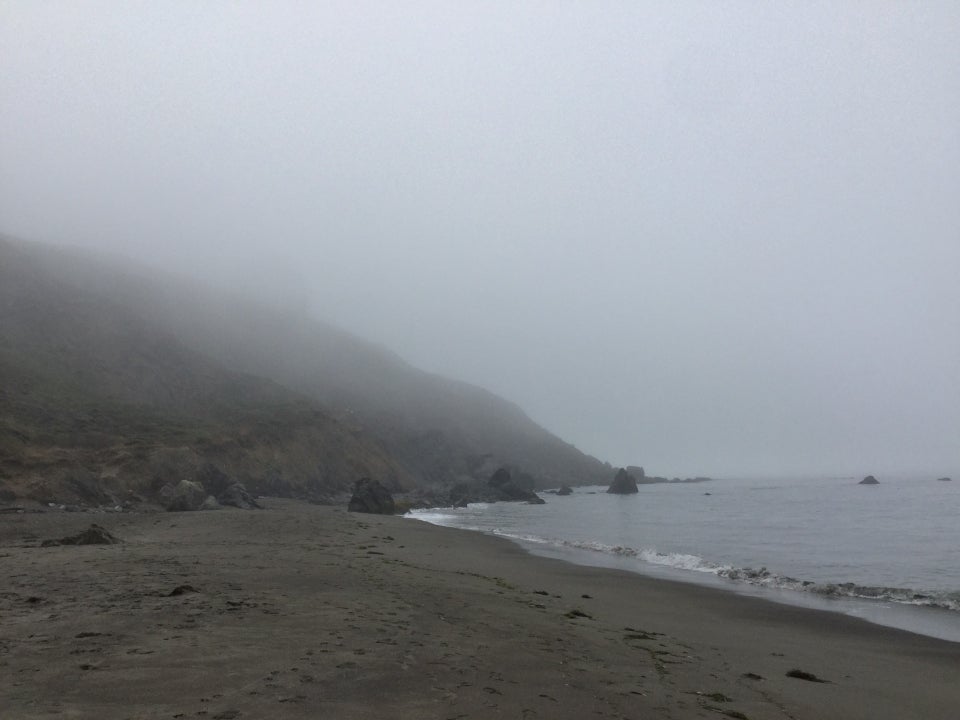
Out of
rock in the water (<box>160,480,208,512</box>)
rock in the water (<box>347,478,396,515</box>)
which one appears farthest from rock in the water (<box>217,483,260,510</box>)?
rock in the water (<box>347,478,396,515</box>)

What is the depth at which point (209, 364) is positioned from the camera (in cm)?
9238

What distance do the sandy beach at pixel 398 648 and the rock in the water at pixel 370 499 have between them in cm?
3803

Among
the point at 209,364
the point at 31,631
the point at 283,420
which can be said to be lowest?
the point at 31,631

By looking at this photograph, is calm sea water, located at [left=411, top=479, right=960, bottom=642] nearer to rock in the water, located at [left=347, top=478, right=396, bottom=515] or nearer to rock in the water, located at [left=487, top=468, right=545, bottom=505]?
rock in the water, located at [left=347, top=478, right=396, bottom=515]

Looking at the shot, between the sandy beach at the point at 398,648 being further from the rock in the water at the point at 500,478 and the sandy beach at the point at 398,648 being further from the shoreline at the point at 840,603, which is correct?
the rock in the water at the point at 500,478

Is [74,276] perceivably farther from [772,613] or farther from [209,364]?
[772,613]

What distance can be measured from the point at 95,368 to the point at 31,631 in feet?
249

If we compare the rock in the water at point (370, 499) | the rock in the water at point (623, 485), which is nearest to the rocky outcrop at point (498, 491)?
the rock in the water at point (623, 485)

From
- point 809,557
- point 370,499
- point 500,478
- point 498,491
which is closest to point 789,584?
point 809,557

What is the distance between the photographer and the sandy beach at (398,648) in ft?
18.8

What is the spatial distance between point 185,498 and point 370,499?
18106mm

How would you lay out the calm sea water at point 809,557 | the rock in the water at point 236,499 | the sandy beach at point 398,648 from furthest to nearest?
the rock in the water at point 236,499, the calm sea water at point 809,557, the sandy beach at point 398,648

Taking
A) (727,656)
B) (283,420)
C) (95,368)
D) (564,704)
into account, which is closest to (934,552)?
(727,656)

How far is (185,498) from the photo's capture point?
3925cm
